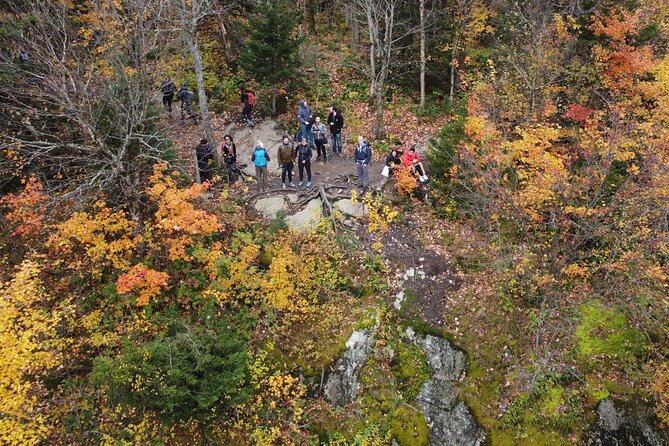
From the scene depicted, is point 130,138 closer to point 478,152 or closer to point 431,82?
point 478,152

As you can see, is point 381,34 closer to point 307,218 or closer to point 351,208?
Answer: point 351,208

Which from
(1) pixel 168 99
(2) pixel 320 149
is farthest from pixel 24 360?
(1) pixel 168 99

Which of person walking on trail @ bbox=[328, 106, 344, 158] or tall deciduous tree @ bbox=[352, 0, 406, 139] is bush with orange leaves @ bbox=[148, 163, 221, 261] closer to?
person walking on trail @ bbox=[328, 106, 344, 158]

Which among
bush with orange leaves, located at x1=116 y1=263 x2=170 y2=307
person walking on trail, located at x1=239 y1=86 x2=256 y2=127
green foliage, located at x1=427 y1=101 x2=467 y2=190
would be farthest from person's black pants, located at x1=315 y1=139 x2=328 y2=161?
bush with orange leaves, located at x1=116 y1=263 x2=170 y2=307

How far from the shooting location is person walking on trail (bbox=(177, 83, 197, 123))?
1819cm

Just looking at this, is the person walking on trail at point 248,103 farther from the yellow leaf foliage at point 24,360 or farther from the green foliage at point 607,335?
the green foliage at point 607,335

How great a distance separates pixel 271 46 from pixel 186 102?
499 centimetres

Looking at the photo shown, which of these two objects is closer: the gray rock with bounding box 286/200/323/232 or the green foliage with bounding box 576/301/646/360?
the green foliage with bounding box 576/301/646/360

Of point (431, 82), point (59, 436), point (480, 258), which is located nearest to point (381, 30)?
point (431, 82)

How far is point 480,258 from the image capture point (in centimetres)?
1277

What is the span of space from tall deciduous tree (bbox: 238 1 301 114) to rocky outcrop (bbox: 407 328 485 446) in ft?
40.6

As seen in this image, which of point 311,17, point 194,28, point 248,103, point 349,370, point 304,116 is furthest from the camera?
point 311,17

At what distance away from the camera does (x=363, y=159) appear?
45.4ft

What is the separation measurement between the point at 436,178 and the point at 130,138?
10.3m
